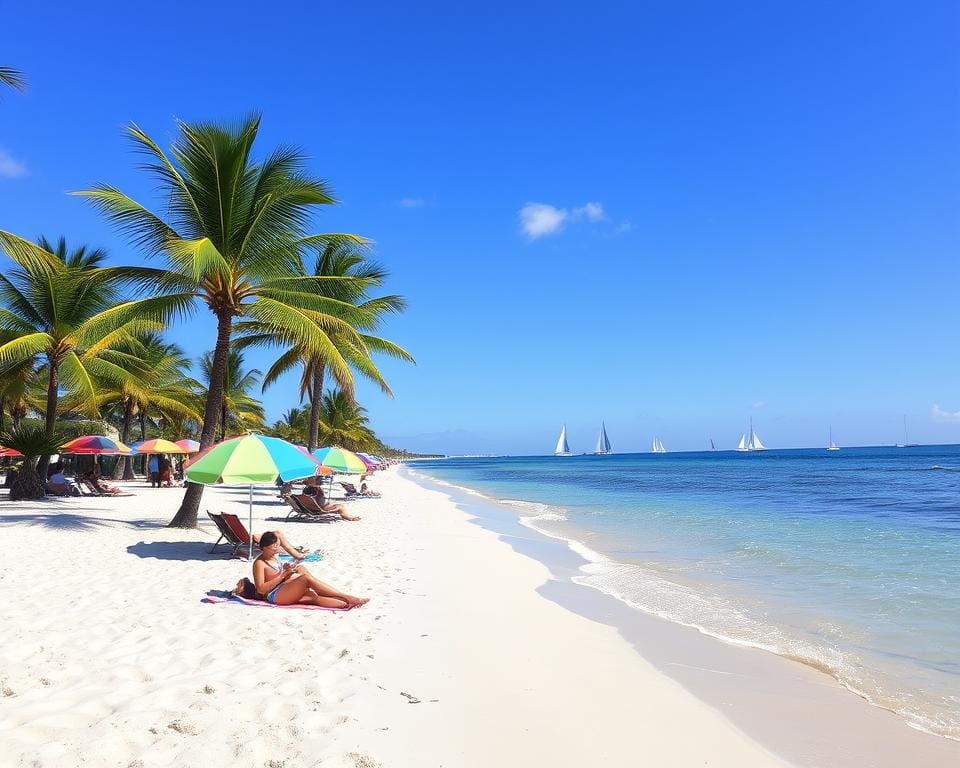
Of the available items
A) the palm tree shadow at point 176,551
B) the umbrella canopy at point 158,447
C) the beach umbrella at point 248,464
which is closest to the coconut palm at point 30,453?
the umbrella canopy at point 158,447

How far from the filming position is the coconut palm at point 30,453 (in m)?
14.6

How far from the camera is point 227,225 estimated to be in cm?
1080

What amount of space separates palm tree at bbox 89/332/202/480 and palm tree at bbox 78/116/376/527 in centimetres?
1228

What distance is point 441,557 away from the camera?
10.2m

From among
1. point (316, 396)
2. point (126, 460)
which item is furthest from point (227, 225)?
point (126, 460)

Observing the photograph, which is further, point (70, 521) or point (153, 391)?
point (153, 391)

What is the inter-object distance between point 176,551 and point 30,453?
8.49 metres

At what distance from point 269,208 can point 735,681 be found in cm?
998

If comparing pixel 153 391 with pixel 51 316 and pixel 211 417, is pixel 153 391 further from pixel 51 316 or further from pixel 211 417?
pixel 211 417

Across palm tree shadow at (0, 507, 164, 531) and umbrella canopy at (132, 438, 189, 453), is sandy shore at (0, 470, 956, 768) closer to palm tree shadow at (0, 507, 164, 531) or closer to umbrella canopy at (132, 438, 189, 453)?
palm tree shadow at (0, 507, 164, 531)

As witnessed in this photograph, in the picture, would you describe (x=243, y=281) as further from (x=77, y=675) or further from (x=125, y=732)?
(x=125, y=732)

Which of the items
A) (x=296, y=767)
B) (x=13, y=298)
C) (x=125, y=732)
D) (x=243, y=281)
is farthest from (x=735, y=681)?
(x=13, y=298)

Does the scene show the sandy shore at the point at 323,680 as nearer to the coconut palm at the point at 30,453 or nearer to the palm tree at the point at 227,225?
the palm tree at the point at 227,225

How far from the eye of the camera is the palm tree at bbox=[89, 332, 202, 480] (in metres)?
23.8
